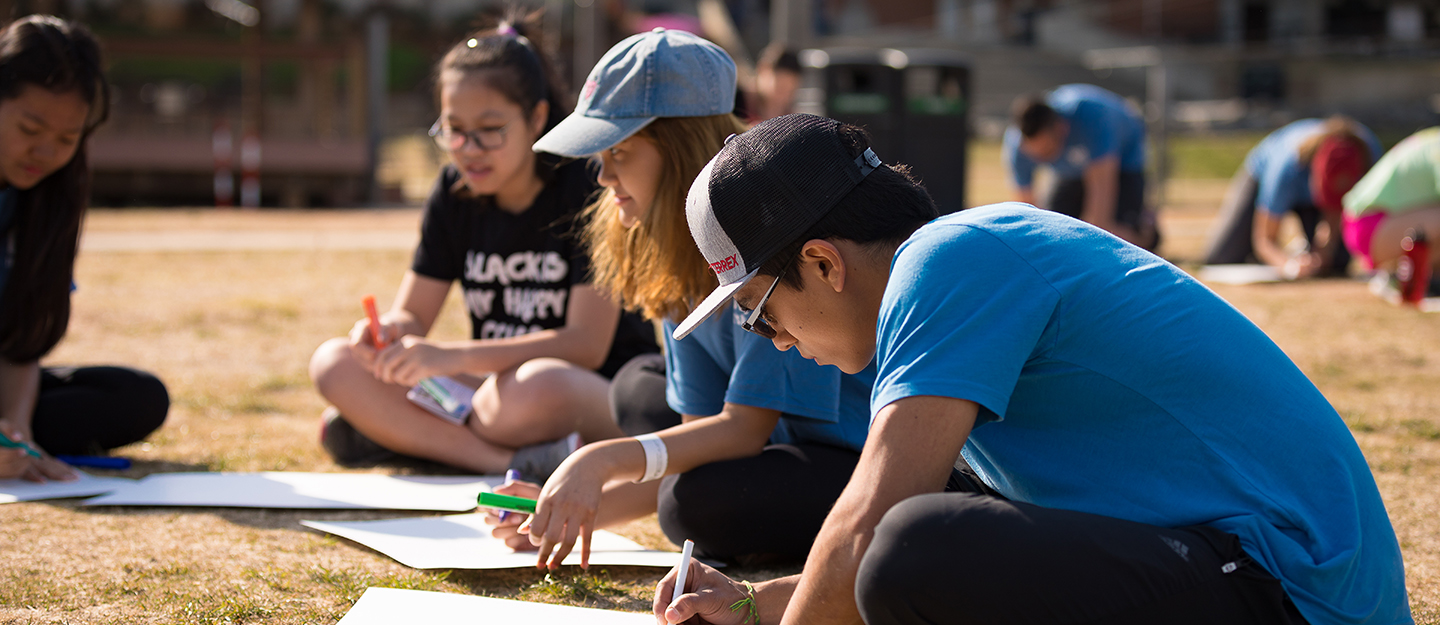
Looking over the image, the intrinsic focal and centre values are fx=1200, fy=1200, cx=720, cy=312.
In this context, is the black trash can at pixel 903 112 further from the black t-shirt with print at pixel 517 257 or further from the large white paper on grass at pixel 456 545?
the large white paper on grass at pixel 456 545

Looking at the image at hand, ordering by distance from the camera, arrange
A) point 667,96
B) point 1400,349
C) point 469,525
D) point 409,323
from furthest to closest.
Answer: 1. point 1400,349
2. point 409,323
3. point 469,525
4. point 667,96

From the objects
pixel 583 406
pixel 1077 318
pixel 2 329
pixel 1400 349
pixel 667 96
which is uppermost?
pixel 667 96

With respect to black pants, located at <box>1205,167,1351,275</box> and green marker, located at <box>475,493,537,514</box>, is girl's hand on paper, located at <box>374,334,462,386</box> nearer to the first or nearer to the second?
green marker, located at <box>475,493,537,514</box>

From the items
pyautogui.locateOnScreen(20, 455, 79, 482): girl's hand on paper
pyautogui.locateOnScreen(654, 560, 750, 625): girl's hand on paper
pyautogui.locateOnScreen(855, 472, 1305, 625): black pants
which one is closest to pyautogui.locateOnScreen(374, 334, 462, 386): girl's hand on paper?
pyautogui.locateOnScreen(20, 455, 79, 482): girl's hand on paper

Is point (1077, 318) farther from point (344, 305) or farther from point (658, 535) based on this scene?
point (344, 305)

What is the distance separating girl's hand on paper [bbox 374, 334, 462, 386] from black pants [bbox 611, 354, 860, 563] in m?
0.65

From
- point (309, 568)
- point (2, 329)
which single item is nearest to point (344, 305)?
point (2, 329)

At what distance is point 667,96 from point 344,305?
424 cm

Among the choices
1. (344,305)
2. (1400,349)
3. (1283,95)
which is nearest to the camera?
(1400,349)

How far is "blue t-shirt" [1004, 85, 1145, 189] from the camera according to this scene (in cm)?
705

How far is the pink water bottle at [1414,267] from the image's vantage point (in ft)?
17.6

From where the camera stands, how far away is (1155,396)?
1308mm

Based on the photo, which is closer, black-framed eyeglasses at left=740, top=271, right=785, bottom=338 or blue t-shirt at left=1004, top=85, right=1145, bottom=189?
black-framed eyeglasses at left=740, top=271, right=785, bottom=338

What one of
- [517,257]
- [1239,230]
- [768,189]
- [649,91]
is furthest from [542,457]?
[1239,230]
